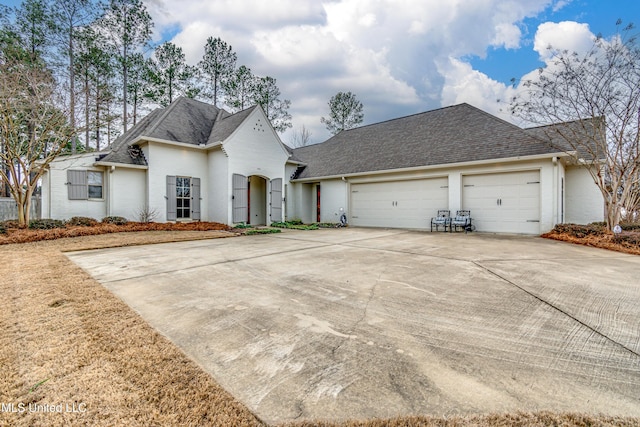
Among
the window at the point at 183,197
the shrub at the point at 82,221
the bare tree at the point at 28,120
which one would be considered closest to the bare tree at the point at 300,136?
the window at the point at 183,197

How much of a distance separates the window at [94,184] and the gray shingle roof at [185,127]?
2.31 ft

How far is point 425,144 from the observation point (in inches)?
495

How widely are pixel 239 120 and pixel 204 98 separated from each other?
10.1 metres

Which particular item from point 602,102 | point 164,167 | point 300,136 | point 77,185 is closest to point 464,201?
point 602,102

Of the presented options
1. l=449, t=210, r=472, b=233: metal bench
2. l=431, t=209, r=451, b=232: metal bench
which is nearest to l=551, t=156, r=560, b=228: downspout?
l=449, t=210, r=472, b=233: metal bench

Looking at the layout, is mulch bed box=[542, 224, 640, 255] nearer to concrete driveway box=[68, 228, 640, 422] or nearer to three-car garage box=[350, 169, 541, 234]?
three-car garage box=[350, 169, 541, 234]

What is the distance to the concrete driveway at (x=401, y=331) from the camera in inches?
66.1

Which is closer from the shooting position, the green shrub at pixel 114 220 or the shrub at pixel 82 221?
the shrub at pixel 82 221

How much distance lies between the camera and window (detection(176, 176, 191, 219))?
1227 cm

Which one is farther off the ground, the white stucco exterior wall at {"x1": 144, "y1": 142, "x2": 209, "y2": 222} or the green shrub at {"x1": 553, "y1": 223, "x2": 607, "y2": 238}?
the white stucco exterior wall at {"x1": 144, "y1": 142, "x2": 209, "y2": 222}

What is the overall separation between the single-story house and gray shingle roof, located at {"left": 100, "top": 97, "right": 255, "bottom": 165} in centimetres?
7

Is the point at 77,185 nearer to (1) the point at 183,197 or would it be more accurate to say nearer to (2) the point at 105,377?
(1) the point at 183,197

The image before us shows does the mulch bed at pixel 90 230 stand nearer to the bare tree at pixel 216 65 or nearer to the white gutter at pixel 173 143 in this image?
the white gutter at pixel 173 143

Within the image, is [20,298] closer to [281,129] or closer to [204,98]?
[204,98]
